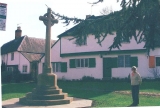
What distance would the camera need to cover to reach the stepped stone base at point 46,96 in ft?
37.8

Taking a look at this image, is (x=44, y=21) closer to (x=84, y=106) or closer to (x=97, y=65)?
(x=84, y=106)

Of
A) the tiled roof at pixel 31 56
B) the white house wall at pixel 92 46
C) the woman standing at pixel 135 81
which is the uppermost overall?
the white house wall at pixel 92 46

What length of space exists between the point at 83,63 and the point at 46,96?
47.4 feet

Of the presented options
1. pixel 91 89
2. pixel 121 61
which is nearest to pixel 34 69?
pixel 121 61

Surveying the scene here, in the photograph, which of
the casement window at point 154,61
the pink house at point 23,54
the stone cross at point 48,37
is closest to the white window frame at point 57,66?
the pink house at point 23,54

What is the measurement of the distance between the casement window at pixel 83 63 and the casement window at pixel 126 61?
9.52ft

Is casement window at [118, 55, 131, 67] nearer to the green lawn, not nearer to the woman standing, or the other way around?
the green lawn

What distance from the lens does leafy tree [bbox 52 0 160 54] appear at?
10109 mm

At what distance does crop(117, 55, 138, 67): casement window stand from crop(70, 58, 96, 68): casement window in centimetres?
290

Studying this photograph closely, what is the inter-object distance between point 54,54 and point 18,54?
679cm

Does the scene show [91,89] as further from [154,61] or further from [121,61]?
[154,61]

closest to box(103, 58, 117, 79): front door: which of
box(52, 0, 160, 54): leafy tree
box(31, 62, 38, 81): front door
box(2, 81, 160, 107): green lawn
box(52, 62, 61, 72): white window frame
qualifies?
box(2, 81, 160, 107): green lawn

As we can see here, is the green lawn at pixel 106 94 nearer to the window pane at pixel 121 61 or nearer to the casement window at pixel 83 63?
the window pane at pixel 121 61

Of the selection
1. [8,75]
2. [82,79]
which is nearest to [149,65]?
[82,79]
